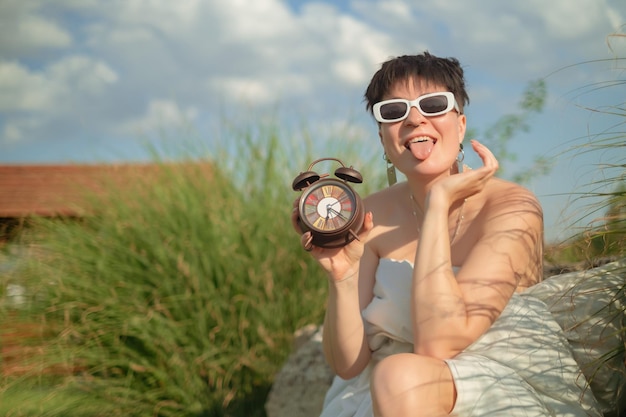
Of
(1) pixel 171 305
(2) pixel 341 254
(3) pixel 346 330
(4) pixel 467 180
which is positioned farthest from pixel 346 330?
(1) pixel 171 305

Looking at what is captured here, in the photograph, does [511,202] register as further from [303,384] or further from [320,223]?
[303,384]

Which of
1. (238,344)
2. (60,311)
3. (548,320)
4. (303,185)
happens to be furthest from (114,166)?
(548,320)

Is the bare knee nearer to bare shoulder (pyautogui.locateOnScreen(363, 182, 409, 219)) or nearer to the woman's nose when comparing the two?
Result: the woman's nose

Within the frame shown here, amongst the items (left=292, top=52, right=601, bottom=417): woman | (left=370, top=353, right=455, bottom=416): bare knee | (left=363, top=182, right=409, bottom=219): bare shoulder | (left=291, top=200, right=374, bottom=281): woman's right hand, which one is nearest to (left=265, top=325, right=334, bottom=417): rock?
(left=292, top=52, right=601, bottom=417): woman

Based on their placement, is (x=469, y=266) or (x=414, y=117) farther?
(x=414, y=117)

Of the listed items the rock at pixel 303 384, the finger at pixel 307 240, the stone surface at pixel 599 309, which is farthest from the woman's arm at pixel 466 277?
the rock at pixel 303 384

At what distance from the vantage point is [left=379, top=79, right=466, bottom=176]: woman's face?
265 cm

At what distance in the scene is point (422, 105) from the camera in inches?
104

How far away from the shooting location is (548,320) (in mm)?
2365

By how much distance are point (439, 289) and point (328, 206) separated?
492 mm

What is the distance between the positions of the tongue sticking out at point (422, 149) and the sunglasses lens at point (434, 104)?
12 centimetres

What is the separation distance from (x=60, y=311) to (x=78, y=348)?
0.41m

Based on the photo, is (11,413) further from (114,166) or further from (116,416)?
(114,166)

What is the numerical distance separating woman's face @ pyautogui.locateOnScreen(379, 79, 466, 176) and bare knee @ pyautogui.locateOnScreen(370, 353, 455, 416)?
84 cm
